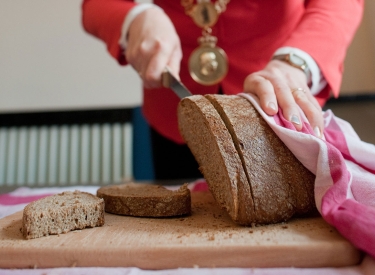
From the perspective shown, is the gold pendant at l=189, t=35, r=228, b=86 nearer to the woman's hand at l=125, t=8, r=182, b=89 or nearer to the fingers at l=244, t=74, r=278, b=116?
the woman's hand at l=125, t=8, r=182, b=89

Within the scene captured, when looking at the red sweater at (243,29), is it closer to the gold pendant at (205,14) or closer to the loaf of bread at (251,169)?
the gold pendant at (205,14)

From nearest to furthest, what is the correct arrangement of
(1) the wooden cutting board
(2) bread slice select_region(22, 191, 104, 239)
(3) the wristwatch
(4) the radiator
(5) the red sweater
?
(1) the wooden cutting board
(2) bread slice select_region(22, 191, 104, 239)
(3) the wristwatch
(5) the red sweater
(4) the radiator

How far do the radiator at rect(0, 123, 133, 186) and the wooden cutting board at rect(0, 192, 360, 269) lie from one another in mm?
2163

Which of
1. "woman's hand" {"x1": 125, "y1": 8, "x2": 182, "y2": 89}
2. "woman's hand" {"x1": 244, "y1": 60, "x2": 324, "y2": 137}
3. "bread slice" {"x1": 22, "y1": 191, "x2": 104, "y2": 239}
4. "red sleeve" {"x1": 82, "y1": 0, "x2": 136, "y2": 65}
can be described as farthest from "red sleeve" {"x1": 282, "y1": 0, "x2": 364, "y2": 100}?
"bread slice" {"x1": 22, "y1": 191, "x2": 104, "y2": 239}

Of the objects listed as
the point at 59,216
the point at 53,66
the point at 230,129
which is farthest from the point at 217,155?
the point at 53,66

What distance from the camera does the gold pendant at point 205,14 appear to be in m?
1.31

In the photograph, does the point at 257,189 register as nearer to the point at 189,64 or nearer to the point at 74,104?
the point at 189,64

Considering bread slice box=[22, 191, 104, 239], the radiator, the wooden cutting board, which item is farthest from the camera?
the radiator

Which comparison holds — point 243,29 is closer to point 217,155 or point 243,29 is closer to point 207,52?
point 207,52

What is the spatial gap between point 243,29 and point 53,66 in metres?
2.01

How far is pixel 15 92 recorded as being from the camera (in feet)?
9.57

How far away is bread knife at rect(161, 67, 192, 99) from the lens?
3.59 ft

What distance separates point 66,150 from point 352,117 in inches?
84.5

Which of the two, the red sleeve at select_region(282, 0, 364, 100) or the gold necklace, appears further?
the gold necklace
